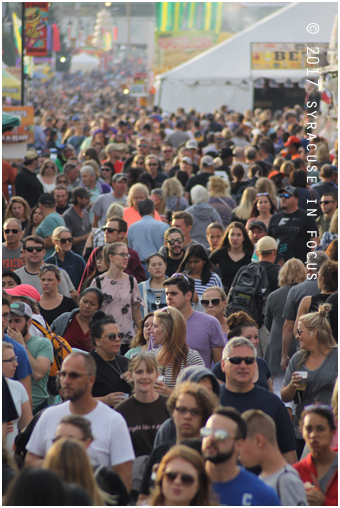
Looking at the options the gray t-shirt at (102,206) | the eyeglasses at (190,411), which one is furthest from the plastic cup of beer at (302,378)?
the gray t-shirt at (102,206)

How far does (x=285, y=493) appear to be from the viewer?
3.43m

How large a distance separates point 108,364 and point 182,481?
2.12 m

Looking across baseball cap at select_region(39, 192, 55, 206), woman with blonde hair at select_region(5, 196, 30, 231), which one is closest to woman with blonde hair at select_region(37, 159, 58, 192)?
woman with blonde hair at select_region(5, 196, 30, 231)

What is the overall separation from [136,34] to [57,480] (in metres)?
131

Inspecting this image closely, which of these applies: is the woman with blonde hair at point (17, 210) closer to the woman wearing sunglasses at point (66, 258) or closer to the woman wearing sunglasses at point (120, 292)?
the woman wearing sunglasses at point (66, 258)

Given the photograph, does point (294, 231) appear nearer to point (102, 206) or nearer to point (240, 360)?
point (102, 206)

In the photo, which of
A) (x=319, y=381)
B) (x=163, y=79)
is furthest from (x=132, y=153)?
(x=163, y=79)

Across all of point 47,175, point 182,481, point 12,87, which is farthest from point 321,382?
point 12,87

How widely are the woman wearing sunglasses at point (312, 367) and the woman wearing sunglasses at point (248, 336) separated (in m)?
0.17

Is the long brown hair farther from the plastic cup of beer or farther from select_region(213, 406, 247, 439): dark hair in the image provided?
select_region(213, 406, 247, 439): dark hair

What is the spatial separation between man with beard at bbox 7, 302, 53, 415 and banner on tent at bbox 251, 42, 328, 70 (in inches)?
926

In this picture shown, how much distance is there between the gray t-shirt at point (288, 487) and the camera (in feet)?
11.2

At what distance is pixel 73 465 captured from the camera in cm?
302

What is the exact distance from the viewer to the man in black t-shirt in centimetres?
825
